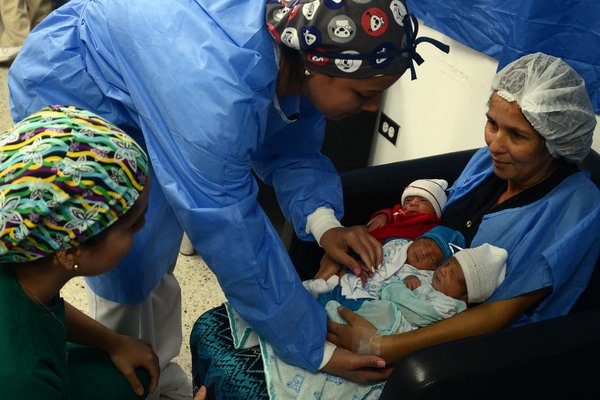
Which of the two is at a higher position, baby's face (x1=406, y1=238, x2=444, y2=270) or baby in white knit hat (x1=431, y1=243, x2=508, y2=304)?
baby in white knit hat (x1=431, y1=243, x2=508, y2=304)

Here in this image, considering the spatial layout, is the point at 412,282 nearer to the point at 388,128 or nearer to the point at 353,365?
the point at 353,365

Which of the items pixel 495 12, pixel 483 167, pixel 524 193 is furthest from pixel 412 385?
pixel 495 12

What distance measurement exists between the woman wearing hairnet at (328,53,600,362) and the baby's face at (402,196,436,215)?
20 cm

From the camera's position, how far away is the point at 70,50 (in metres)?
1.46

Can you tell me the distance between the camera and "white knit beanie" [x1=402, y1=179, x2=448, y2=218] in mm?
1892

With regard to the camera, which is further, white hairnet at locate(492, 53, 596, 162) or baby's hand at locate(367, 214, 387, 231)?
baby's hand at locate(367, 214, 387, 231)

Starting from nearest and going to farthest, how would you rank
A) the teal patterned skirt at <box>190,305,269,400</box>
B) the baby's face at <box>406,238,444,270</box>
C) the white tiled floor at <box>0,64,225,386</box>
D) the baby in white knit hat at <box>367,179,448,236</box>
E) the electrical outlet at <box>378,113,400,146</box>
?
1. the teal patterned skirt at <box>190,305,269,400</box>
2. the baby's face at <box>406,238,444,270</box>
3. the baby in white knit hat at <box>367,179,448,236</box>
4. the white tiled floor at <box>0,64,225,386</box>
5. the electrical outlet at <box>378,113,400,146</box>

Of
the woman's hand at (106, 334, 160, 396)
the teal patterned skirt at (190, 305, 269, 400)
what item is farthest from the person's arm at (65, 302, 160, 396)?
the teal patterned skirt at (190, 305, 269, 400)

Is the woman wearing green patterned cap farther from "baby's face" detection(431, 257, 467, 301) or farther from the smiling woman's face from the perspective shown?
the smiling woman's face

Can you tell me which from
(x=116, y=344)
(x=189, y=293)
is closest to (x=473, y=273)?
(x=116, y=344)

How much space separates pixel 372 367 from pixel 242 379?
1.00 ft

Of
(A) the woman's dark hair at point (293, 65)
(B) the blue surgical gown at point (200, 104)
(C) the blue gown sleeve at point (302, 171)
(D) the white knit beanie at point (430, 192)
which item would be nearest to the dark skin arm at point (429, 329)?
(B) the blue surgical gown at point (200, 104)

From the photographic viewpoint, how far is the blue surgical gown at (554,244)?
4.99ft

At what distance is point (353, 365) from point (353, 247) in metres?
0.38
